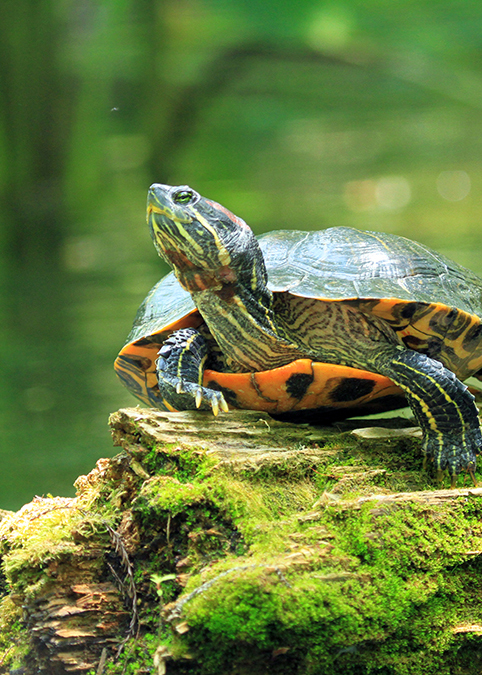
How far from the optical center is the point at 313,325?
2057 mm

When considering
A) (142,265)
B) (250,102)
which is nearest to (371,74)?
(250,102)

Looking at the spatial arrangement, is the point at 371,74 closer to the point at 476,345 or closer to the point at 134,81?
the point at 134,81

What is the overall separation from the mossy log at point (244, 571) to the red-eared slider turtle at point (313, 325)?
0.29m

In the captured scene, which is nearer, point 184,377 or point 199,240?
point 199,240

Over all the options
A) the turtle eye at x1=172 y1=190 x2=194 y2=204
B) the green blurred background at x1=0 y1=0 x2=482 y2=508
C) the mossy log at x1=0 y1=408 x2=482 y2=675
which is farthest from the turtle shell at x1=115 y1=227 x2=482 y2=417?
the green blurred background at x1=0 y1=0 x2=482 y2=508

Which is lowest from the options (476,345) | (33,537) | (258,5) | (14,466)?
(14,466)

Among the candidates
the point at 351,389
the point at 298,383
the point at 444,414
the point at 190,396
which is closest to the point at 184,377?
the point at 190,396

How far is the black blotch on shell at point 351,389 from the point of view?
77.7 inches

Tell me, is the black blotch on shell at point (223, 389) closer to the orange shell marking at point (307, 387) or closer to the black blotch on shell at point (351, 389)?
the orange shell marking at point (307, 387)

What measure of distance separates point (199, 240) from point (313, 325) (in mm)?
618

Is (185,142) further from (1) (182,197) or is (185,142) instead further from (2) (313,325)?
(2) (313,325)

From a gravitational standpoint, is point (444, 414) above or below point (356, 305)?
below

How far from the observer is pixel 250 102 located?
15.3ft

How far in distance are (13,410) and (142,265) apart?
1.95 meters
